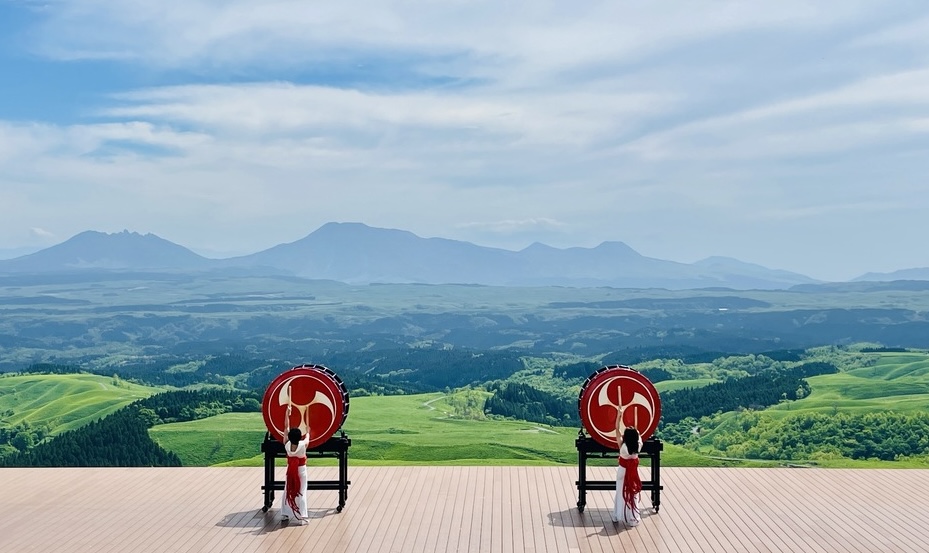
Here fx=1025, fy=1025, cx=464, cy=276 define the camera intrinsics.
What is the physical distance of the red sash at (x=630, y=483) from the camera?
1594cm

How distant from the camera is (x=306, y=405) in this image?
16.7 metres

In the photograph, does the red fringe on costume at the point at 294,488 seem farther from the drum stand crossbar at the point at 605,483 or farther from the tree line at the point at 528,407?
the tree line at the point at 528,407

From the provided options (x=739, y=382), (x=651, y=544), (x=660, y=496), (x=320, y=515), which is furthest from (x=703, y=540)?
(x=739, y=382)

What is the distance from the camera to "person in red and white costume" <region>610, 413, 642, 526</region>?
15953mm

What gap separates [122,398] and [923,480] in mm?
48402

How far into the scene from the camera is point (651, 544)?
1480 centimetres

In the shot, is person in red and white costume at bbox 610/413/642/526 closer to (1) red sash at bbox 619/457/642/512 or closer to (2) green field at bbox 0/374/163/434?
(1) red sash at bbox 619/457/642/512

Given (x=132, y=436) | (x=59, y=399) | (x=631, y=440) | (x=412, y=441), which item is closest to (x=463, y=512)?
(x=631, y=440)

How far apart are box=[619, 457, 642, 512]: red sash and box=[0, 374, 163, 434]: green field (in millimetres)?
42321

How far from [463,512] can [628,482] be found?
275 centimetres

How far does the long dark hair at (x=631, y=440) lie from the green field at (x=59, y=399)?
42.3m

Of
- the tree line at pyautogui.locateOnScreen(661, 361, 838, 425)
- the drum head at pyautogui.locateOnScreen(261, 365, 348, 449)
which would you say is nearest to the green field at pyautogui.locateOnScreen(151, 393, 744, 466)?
the drum head at pyautogui.locateOnScreen(261, 365, 348, 449)

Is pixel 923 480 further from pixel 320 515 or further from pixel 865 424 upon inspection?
pixel 865 424

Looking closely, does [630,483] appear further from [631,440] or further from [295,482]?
[295,482]
